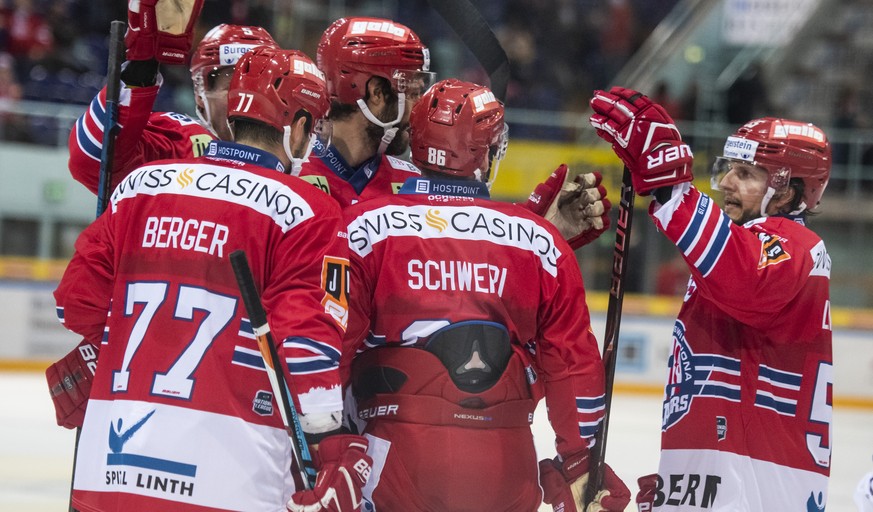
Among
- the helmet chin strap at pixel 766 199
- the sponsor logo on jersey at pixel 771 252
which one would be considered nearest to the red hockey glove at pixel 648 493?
the sponsor logo on jersey at pixel 771 252

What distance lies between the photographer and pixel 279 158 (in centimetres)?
261

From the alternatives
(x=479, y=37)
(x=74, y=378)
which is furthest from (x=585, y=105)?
(x=74, y=378)

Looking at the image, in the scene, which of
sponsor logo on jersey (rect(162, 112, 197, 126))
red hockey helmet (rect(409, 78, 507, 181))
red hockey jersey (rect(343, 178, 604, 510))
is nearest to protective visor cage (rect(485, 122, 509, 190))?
red hockey helmet (rect(409, 78, 507, 181))

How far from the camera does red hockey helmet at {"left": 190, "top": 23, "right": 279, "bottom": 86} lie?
135 inches

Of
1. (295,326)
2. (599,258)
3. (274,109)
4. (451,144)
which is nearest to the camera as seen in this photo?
(295,326)

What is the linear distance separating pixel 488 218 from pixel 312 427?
2.08 feet

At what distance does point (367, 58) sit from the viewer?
3297mm

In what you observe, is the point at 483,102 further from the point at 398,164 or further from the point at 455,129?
the point at 398,164

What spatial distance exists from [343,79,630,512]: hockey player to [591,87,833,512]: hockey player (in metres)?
0.32

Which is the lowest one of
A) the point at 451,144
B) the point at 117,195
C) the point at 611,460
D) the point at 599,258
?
the point at 611,460

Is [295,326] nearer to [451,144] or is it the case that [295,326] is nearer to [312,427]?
[312,427]

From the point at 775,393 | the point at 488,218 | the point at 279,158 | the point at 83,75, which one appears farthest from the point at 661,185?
the point at 83,75

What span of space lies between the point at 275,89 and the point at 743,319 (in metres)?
1.26

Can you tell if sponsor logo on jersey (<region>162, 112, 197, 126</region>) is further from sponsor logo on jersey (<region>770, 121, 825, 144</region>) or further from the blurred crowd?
the blurred crowd
